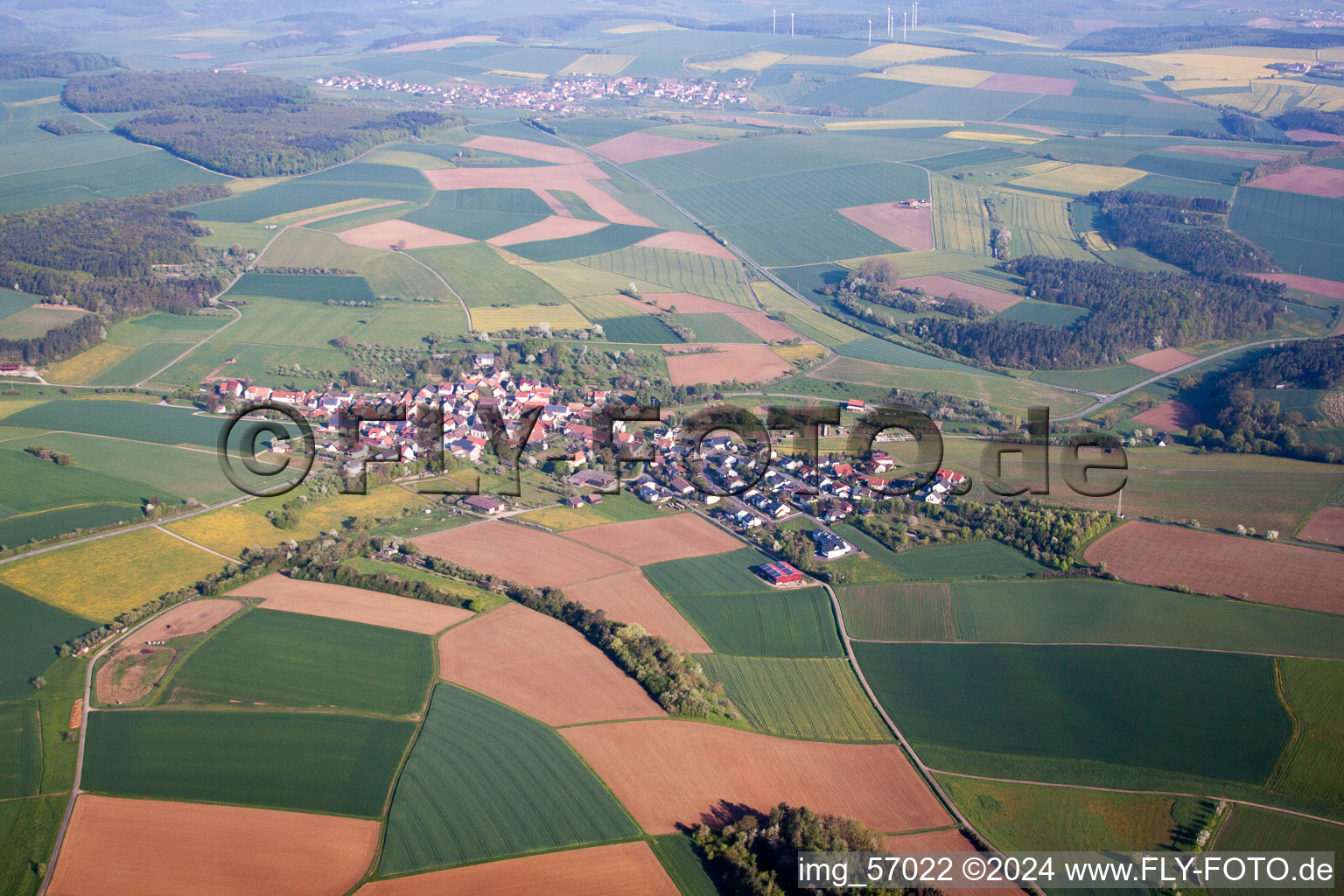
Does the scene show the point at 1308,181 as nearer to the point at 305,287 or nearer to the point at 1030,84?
the point at 1030,84

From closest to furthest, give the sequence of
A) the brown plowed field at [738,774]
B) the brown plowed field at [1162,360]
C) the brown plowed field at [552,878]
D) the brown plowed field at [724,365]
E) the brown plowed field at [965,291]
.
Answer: the brown plowed field at [552,878] < the brown plowed field at [738,774] < the brown plowed field at [724,365] < the brown plowed field at [1162,360] < the brown plowed field at [965,291]

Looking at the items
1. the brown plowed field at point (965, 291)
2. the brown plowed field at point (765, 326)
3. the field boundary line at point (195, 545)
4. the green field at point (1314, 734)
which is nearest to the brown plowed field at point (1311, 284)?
the brown plowed field at point (965, 291)

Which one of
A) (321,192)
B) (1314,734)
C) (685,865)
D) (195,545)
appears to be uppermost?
(321,192)

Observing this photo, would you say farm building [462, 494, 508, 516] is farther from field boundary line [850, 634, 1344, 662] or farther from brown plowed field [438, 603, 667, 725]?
field boundary line [850, 634, 1344, 662]


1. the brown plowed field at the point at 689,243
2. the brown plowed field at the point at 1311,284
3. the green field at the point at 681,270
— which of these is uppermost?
the brown plowed field at the point at 689,243

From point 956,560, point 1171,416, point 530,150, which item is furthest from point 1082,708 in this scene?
point 530,150

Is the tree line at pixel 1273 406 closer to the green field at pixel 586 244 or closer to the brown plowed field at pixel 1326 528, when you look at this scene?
the brown plowed field at pixel 1326 528
